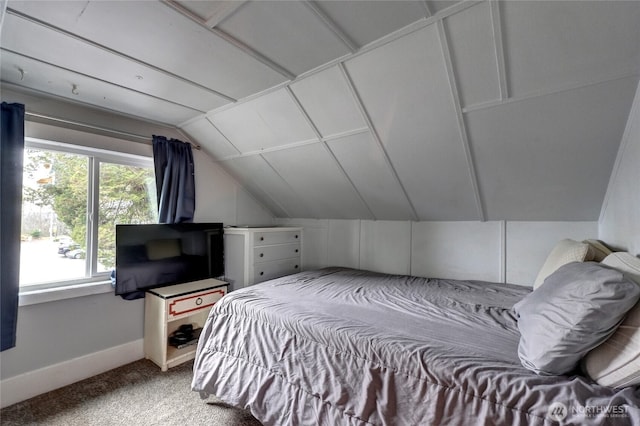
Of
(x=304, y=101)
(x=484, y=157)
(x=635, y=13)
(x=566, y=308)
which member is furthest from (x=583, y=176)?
(x=304, y=101)

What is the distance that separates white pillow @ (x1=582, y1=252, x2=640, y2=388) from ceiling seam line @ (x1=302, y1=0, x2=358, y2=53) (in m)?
1.55

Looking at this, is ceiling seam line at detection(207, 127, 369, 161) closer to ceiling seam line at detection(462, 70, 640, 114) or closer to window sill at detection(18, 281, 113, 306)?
ceiling seam line at detection(462, 70, 640, 114)

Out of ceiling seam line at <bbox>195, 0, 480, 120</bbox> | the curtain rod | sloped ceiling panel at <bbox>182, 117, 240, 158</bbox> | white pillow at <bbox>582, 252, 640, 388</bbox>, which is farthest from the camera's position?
sloped ceiling panel at <bbox>182, 117, 240, 158</bbox>

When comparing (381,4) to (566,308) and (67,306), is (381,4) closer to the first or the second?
(566,308)

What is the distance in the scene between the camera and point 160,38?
4.75 feet

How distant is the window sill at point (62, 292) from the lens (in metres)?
1.97

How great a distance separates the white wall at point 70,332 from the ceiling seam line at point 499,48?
9.07 feet

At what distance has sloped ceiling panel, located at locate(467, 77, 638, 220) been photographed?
4.87 ft

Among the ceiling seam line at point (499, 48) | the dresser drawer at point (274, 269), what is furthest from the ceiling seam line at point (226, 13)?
the dresser drawer at point (274, 269)

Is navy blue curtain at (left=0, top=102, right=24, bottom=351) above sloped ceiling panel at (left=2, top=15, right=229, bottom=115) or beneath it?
beneath

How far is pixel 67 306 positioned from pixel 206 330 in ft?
3.87

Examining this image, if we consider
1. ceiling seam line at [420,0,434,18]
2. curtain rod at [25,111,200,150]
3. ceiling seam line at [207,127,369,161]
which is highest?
ceiling seam line at [420,0,434,18]

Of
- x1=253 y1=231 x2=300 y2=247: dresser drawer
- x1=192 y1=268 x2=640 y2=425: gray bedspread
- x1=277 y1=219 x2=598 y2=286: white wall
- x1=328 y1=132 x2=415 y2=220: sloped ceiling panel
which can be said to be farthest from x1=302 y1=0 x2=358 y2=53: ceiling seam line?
x1=253 y1=231 x2=300 y2=247: dresser drawer

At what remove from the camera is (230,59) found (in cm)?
163
